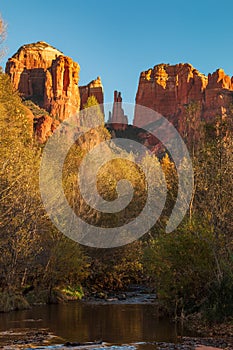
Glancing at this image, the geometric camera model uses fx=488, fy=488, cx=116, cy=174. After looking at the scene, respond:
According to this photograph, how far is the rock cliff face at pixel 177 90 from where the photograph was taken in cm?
16750

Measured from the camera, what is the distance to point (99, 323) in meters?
22.9

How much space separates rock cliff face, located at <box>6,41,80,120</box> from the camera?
150 meters

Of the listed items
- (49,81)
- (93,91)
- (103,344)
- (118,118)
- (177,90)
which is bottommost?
(103,344)

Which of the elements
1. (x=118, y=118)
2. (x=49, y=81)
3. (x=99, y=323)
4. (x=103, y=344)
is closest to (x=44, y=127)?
(x=49, y=81)

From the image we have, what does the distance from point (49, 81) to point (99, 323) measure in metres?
140

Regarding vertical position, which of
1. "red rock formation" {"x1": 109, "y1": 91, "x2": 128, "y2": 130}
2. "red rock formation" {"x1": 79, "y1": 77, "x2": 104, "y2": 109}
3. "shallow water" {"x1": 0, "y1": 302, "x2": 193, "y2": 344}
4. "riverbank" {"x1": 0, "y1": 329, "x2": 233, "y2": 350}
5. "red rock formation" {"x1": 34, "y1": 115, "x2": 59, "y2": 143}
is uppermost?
"red rock formation" {"x1": 79, "y1": 77, "x2": 104, "y2": 109}

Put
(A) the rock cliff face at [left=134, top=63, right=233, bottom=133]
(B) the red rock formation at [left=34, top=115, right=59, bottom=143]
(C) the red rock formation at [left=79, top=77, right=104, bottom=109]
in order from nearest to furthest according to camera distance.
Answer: (B) the red rock formation at [left=34, top=115, right=59, bottom=143], (A) the rock cliff face at [left=134, top=63, right=233, bottom=133], (C) the red rock formation at [left=79, top=77, right=104, bottom=109]

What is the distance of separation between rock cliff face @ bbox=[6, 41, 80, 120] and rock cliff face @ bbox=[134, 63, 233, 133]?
99.8 feet

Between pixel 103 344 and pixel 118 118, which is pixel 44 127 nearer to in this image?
pixel 103 344

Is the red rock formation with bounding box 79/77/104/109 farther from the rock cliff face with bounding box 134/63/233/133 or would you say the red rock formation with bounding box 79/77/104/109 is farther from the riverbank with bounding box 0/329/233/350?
the riverbank with bounding box 0/329/233/350

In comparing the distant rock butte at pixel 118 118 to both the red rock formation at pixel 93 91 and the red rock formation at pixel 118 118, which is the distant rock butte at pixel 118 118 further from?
the red rock formation at pixel 93 91

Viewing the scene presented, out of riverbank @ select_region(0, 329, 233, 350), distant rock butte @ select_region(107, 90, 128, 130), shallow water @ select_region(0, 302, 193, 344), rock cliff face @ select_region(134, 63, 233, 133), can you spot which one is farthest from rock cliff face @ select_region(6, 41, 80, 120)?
riverbank @ select_region(0, 329, 233, 350)

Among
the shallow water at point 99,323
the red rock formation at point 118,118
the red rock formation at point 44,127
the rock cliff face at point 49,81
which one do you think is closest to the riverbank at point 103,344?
the shallow water at point 99,323

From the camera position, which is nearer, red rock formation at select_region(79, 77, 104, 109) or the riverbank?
the riverbank
